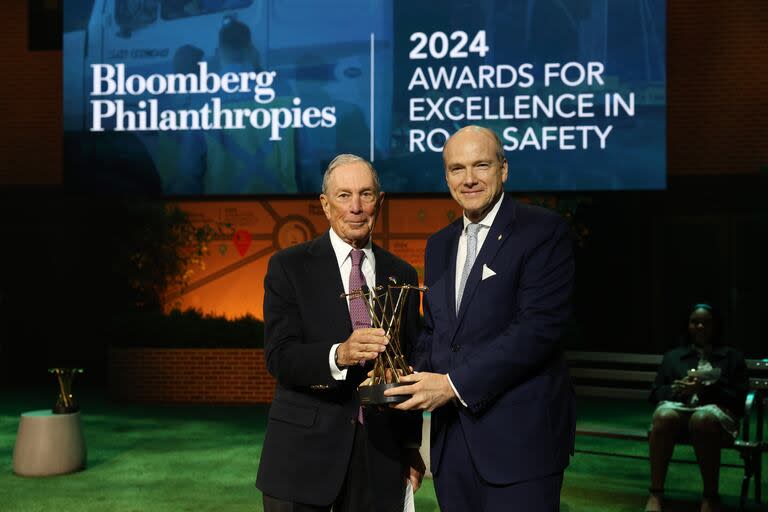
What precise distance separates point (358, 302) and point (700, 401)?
3.73 metres

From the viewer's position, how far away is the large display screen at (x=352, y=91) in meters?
9.52

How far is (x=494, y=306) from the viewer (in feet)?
8.56

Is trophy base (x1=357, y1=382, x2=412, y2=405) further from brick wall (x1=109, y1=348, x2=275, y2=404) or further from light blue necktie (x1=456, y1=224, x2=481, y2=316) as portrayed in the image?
brick wall (x1=109, y1=348, x2=275, y2=404)

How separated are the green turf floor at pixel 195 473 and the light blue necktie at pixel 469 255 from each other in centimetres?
344

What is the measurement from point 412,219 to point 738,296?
5041 millimetres

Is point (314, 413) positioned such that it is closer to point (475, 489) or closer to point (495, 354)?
point (475, 489)

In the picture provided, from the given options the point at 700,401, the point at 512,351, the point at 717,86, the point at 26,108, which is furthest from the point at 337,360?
the point at 26,108

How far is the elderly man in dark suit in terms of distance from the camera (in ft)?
9.43

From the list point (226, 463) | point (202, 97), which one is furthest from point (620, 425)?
point (202, 97)

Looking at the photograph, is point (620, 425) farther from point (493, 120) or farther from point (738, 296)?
point (738, 296)

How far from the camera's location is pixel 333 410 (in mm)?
2904

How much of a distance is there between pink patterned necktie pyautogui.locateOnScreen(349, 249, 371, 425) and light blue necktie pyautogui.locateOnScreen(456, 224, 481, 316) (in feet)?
1.15

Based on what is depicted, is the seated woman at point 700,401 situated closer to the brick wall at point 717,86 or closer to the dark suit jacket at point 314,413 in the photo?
the dark suit jacket at point 314,413

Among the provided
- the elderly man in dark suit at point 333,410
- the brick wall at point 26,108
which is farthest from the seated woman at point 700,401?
the brick wall at point 26,108
